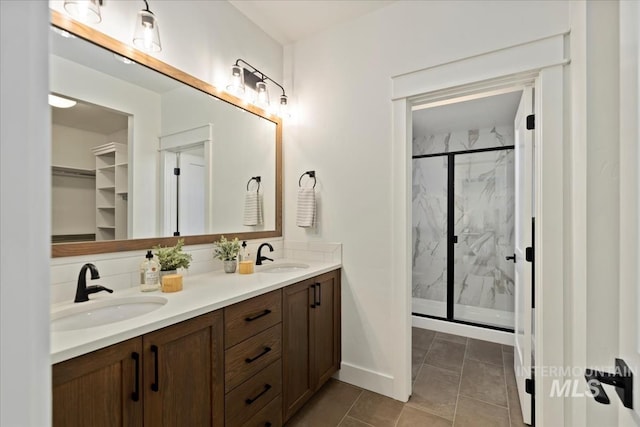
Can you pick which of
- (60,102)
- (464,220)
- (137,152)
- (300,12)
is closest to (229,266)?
(137,152)

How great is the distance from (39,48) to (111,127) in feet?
4.30

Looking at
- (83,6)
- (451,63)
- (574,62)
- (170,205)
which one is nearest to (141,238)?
(170,205)

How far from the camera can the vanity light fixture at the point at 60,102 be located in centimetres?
120

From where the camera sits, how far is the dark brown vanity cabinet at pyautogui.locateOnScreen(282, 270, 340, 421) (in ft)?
5.47

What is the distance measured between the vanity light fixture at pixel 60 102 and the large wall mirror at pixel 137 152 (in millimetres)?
11

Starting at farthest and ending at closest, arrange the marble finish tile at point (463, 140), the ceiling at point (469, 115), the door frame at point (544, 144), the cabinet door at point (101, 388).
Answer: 1. the marble finish tile at point (463, 140)
2. the ceiling at point (469, 115)
3. the door frame at point (544, 144)
4. the cabinet door at point (101, 388)

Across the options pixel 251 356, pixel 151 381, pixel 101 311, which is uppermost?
pixel 101 311

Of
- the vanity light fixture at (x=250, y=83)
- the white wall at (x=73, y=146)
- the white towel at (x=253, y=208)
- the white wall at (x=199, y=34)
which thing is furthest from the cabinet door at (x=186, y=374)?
the vanity light fixture at (x=250, y=83)

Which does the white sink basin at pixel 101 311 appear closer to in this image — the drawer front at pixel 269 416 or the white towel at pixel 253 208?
the drawer front at pixel 269 416

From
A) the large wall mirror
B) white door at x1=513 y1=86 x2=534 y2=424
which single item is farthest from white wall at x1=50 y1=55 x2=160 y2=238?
white door at x1=513 y1=86 x2=534 y2=424

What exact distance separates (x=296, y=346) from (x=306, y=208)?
38.3 inches

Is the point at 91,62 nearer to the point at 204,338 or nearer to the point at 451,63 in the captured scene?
the point at 204,338

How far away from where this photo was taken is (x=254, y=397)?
4.67 feet

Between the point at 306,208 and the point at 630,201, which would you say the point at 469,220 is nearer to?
the point at 306,208
